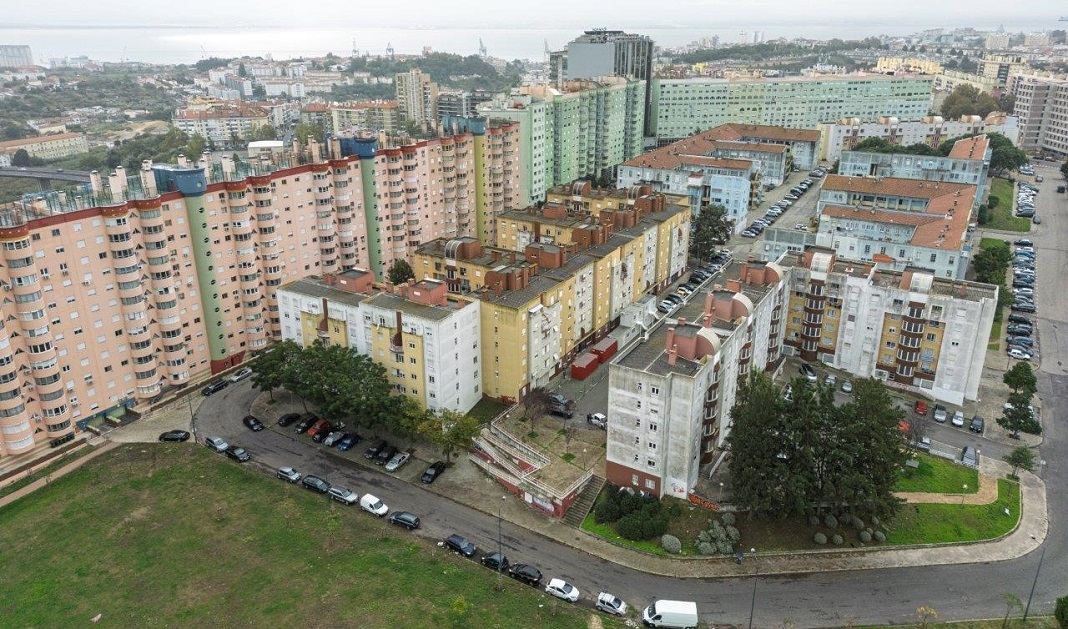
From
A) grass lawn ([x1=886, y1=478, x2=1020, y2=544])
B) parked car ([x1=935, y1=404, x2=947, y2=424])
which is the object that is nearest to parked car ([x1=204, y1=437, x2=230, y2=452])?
grass lawn ([x1=886, y1=478, x2=1020, y2=544])

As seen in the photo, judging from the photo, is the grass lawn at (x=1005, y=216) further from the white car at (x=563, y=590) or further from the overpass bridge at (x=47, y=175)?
the overpass bridge at (x=47, y=175)

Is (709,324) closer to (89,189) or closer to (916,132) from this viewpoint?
(89,189)

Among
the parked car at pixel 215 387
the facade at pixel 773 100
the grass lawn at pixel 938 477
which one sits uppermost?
the facade at pixel 773 100

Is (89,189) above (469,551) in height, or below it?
above

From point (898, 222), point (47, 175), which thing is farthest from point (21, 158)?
point (898, 222)

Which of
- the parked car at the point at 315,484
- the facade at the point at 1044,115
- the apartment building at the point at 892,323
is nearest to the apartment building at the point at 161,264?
the parked car at the point at 315,484

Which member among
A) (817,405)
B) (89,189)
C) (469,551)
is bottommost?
(469,551)

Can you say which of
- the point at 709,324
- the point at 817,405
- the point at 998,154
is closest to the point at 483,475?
the point at 709,324
